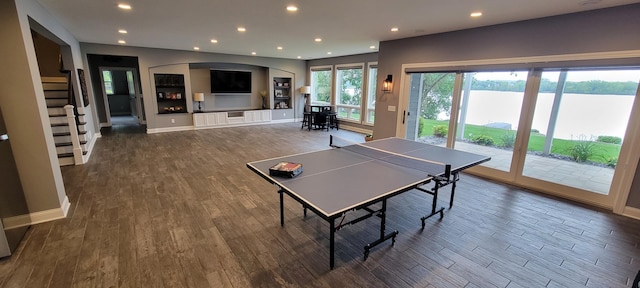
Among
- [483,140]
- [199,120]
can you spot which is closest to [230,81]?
[199,120]

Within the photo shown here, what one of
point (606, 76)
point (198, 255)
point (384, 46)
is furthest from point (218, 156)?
point (606, 76)

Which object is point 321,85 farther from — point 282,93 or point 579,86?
point 579,86

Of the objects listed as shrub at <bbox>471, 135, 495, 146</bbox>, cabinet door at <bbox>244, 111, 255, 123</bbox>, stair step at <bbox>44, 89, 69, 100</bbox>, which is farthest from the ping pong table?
cabinet door at <bbox>244, 111, 255, 123</bbox>


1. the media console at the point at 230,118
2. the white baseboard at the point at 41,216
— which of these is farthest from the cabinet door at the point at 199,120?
the white baseboard at the point at 41,216

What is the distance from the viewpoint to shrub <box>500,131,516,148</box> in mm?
4242

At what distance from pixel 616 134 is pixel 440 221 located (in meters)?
2.64

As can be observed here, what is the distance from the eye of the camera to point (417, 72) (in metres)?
5.14

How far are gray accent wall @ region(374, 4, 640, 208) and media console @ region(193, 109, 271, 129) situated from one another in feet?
19.4

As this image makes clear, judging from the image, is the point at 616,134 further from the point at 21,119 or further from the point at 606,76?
the point at 21,119

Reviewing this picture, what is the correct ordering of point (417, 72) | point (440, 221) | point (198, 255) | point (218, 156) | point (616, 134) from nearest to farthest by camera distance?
point (198, 255), point (440, 221), point (616, 134), point (417, 72), point (218, 156)

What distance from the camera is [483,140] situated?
466 cm

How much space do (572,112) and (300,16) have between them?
4.10 metres

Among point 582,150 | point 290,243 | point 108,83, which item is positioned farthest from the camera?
point 108,83

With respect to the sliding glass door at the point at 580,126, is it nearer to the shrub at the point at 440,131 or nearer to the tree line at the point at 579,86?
the tree line at the point at 579,86
